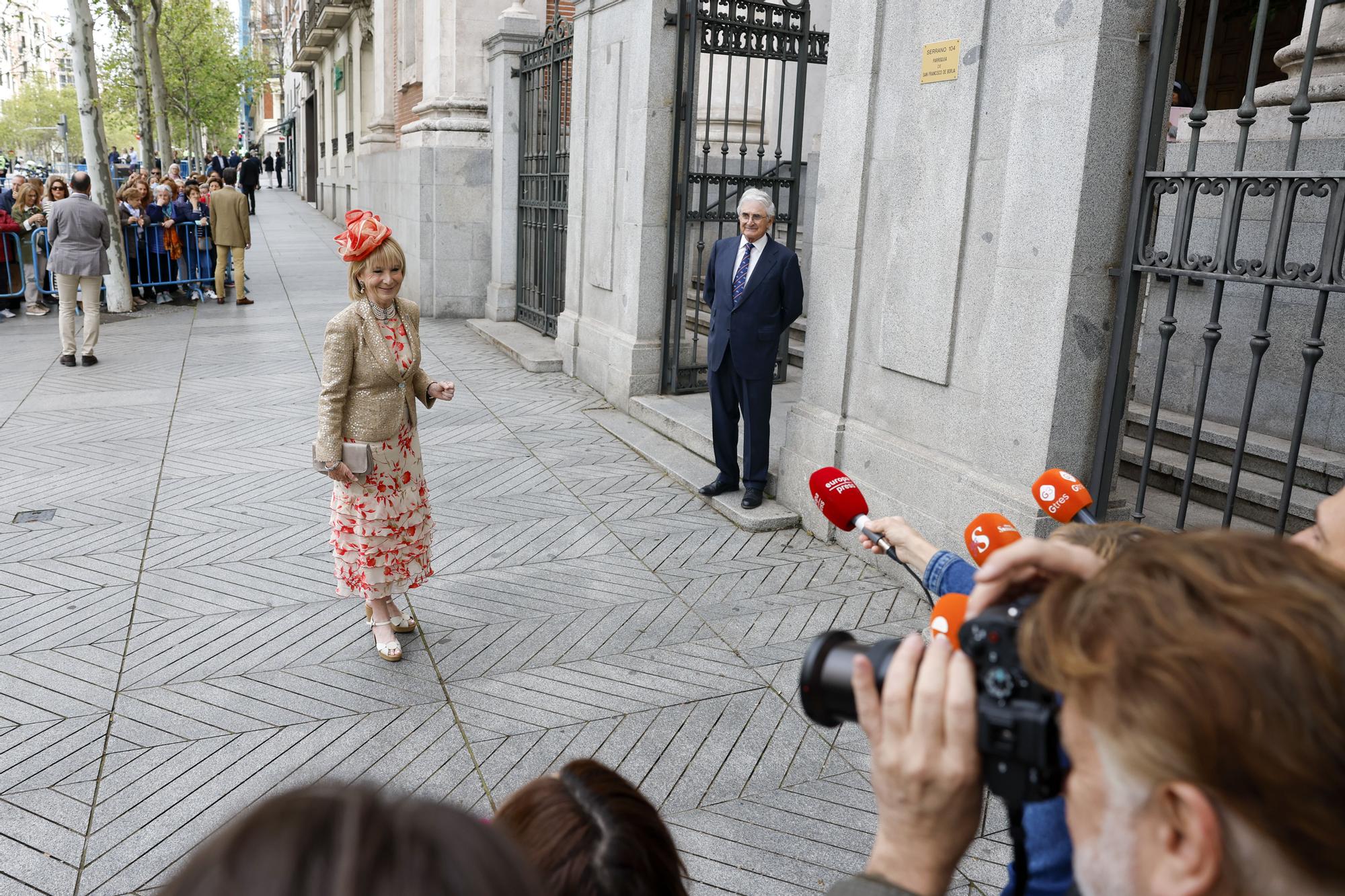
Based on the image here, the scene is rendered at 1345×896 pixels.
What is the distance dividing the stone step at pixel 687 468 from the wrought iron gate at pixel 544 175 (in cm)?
344

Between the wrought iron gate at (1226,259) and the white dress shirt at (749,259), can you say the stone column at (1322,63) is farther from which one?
the white dress shirt at (749,259)

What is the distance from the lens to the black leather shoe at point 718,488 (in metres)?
7.03

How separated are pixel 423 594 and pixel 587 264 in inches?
228

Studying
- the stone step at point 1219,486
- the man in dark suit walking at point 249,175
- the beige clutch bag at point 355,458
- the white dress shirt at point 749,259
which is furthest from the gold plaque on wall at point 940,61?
the man in dark suit walking at point 249,175

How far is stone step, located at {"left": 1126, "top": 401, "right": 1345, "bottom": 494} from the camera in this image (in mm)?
5574

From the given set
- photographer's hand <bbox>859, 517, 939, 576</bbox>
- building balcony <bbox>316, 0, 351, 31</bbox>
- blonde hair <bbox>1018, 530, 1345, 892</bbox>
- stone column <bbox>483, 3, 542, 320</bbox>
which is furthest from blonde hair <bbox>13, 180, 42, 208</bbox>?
blonde hair <bbox>1018, 530, 1345, 892</bbox>

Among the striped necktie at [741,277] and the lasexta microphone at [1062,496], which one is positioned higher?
the striped necktie at [741,277]

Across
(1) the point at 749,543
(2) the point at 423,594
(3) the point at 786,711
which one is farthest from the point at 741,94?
(3) the point at 786,711

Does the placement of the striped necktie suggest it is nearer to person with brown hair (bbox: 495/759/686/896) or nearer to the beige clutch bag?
the beige clutch bag

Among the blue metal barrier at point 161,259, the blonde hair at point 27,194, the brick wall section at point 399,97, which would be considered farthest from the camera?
the brick wall section at point 399,97

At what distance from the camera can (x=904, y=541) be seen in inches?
96.5

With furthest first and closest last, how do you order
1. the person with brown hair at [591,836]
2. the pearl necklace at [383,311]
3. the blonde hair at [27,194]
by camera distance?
the blonde hair at [27,194], the pearl necklace at [383,311], the person with brown hair at [591,836]

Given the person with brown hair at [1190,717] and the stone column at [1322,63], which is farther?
the stone column at [1322,63]

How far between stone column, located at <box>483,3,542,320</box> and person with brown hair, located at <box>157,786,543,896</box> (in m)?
13.8
